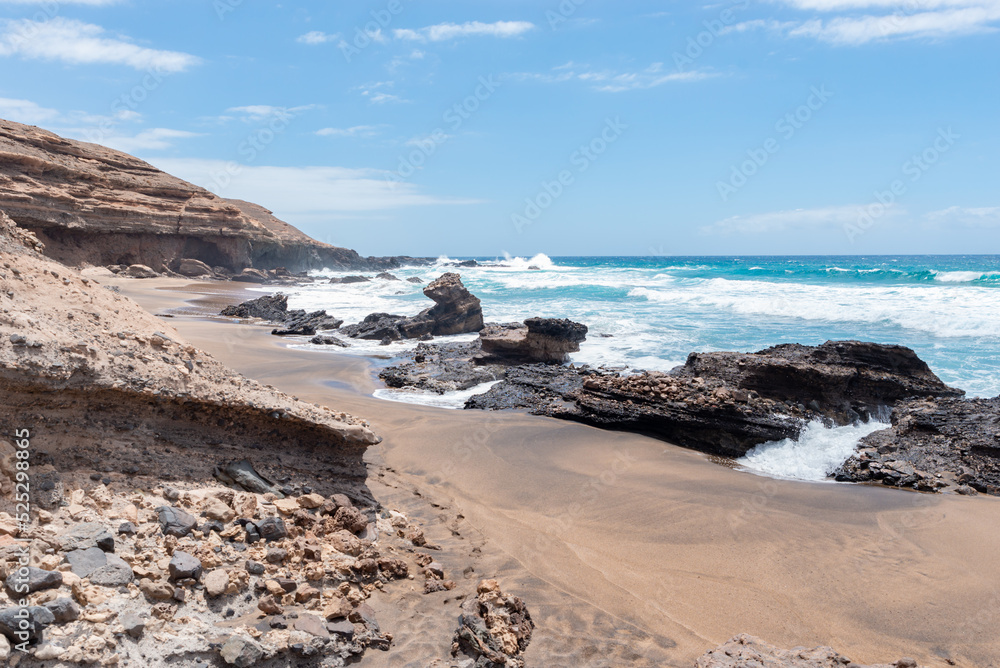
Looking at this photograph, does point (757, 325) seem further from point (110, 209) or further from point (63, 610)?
point (110, 209)

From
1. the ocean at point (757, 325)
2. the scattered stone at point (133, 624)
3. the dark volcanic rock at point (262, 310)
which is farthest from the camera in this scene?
the dark volcanic rock at point (262, 310)

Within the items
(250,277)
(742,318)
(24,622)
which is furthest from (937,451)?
(250,277)

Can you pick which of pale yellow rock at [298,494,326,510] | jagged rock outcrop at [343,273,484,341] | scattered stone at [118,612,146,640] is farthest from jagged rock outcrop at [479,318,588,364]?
scattered stone at [118,612,146,640]

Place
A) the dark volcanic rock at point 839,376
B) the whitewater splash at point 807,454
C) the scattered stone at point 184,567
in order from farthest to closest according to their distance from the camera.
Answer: the dark volcanic rock at point 839,376 → the whitewater splash at point 807,454 → the scattered stone at point 184,567

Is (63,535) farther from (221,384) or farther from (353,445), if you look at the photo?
(353,445)

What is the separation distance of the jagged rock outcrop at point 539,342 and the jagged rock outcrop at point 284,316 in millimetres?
7244

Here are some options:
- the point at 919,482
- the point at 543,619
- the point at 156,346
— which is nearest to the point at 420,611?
the point at 543,619

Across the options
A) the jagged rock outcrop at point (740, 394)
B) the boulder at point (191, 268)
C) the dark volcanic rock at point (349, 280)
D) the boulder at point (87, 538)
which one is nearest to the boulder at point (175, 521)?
the boulder at point (87, 538)

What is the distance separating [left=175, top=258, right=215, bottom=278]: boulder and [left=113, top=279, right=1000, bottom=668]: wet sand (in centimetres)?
3411

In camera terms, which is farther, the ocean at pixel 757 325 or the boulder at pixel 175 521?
the ocean at pixel 757 325

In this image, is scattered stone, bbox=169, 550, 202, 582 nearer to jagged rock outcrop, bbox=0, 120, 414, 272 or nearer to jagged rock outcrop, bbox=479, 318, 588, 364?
jagged rock outcrop, bbox=479, 318, 588, 364

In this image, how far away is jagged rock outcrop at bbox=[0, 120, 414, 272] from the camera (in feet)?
88.5

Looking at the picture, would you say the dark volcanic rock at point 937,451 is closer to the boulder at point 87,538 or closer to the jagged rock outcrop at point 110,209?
the boulder at point 87,538

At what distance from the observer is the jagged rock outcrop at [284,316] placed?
17312 mm
